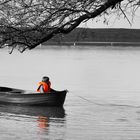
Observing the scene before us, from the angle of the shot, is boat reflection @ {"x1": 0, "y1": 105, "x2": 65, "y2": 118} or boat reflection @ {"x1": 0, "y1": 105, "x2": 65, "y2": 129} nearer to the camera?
boat reflection @ {"x1": 0, "y1": 105, "x2": 65, "y2": 129}

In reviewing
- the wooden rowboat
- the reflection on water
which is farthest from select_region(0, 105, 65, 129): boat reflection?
the wooden rowboat

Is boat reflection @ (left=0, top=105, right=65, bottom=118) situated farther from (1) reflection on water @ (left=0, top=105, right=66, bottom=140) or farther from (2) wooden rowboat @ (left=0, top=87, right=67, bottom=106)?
(2) wooden rowboat @ (left=0, top=87, right=67, bottom=106)

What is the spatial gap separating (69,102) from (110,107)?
12.2 ft

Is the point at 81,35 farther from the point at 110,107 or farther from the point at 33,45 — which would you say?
the point at 110,107

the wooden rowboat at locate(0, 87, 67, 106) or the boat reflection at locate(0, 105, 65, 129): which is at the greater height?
the wooden rowboat at locate(0, 87, 67, 106)

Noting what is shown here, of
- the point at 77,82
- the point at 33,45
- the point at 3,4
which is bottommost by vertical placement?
the point at 77,82

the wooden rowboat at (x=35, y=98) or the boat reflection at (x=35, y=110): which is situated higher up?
the wooden rowboat at (x=35, y=98)

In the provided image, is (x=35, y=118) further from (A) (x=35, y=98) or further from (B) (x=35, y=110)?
(A) (x=35, y=98)

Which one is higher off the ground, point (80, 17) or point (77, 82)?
point (80, 17)

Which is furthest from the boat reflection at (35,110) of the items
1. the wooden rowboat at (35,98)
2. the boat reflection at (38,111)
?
the wooden rowboat at (35,98)

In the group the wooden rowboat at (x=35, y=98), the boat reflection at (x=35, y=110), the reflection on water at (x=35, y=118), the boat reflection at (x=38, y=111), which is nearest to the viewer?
the reflection on water at (x=35, y=118)

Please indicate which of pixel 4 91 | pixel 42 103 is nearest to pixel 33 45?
pixel 42 103

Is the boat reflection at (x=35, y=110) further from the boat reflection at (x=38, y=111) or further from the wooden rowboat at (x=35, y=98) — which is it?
the wooden rowboat at (x=35, y=98)

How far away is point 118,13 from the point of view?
13.4m
